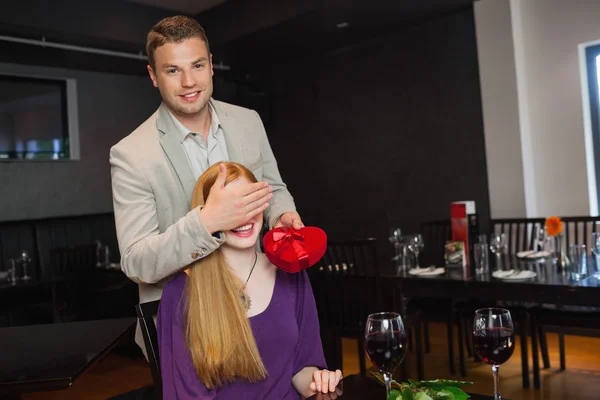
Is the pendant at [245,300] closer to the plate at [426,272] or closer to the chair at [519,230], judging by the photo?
the plate at [426,272]

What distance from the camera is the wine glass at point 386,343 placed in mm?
1140

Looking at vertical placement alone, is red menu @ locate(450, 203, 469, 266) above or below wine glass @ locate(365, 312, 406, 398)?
above

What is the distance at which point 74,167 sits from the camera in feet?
20.5

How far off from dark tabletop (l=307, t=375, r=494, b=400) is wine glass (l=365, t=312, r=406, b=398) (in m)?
0.11

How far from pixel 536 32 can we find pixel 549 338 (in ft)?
7.33

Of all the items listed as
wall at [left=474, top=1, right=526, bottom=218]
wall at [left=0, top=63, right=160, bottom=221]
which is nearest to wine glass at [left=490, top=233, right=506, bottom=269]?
wall at [left=474, top=1, right=526, bottom=218]

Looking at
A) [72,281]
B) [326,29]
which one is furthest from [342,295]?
[326,29]

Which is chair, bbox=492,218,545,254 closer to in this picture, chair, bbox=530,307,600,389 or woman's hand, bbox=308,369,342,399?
chair, bbox=530,307,600,389

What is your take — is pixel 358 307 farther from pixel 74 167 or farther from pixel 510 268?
pixel 74 167

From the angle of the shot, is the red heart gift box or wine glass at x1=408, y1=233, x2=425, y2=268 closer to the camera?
the red heart gift box

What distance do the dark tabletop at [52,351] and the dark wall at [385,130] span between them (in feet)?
11.8

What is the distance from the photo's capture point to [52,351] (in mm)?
1729

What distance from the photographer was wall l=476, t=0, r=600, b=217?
4.42 m

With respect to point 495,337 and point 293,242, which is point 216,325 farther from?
point 495,337
